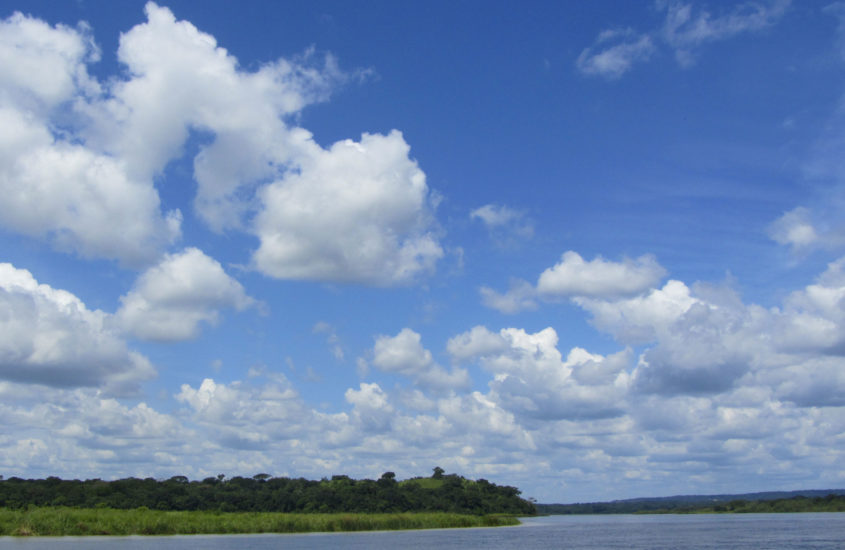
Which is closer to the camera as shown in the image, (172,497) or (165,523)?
(165,523)

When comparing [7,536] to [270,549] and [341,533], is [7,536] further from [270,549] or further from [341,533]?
[341,533]

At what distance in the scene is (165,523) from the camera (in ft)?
314

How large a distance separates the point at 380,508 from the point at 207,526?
95.7 meters

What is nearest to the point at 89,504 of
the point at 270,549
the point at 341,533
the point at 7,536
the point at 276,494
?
the point at 276,494

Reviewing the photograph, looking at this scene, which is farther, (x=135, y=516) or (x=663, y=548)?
(x=135, y=516)

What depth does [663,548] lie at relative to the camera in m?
77.9

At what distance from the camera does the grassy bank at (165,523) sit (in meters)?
84.5

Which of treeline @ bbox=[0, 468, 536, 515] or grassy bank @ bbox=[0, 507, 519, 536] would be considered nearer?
grassy bank @ bbox=[0, 507, 519, 536]

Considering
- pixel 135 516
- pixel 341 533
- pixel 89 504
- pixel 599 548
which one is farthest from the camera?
pixel 89 504

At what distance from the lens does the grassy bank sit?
84.5 metres

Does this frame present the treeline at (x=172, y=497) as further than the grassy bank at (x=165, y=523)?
A: Yes

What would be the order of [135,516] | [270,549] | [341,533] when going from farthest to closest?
[341,533] < [135,516] < [270,549]

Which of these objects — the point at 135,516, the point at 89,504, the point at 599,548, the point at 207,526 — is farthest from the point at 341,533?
the point at 89,504

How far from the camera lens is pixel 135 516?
93.5 meters
